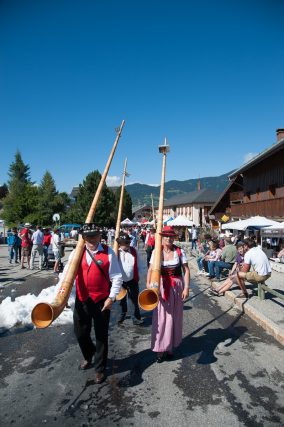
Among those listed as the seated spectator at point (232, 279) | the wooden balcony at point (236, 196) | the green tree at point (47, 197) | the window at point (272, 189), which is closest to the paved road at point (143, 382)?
the seated spectator at point (232, 279)

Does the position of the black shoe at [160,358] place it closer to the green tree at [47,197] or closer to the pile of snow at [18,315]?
the pile of snow at [18,315]

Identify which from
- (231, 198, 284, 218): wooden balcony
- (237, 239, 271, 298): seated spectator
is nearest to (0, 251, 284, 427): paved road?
(237, 239, 271, 298): seated spectator

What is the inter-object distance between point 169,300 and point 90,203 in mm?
52151

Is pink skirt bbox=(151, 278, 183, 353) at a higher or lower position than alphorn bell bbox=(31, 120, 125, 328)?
lower

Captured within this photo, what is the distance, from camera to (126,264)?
6582mm

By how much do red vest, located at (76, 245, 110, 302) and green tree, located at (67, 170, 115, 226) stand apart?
5152 centimetres

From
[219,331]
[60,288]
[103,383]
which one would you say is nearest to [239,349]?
[219,331]

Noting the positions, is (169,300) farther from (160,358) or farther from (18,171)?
(18,171)

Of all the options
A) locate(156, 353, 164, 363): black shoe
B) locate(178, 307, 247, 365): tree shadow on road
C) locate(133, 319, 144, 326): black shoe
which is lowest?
locate(178, 307, 247, 365): tree shadow on road

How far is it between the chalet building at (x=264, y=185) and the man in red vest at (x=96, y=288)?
1641 cm

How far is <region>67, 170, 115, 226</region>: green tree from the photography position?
55.8 metres

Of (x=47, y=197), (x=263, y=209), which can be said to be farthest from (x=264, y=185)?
(x=47, y=197)

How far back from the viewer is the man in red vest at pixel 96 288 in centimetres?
407

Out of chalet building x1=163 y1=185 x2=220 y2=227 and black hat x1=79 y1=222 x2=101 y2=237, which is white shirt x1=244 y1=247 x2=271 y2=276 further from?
chalet building x1=163 y1=185 x2=220 y2=227
